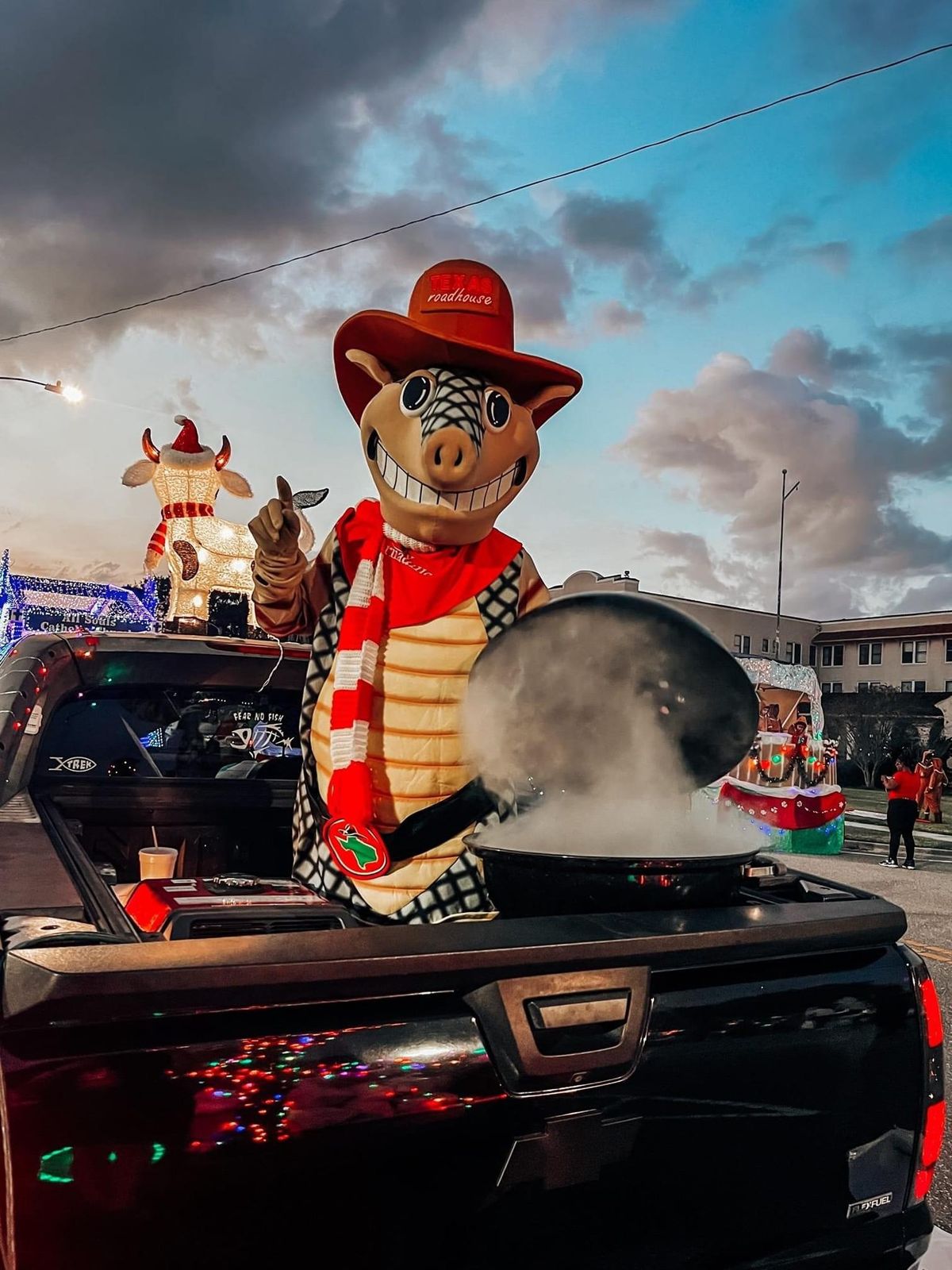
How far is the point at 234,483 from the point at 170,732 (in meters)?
2.75

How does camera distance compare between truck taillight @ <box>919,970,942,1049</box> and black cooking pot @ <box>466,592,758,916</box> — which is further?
black cooking pot @ <box>466,592,758,916</box>

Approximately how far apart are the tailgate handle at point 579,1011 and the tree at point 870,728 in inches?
1276

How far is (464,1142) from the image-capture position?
1.19 meters

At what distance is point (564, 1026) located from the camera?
4.24 ft

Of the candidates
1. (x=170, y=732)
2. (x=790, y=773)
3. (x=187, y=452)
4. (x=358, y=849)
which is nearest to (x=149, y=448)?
(x=187, y=452)

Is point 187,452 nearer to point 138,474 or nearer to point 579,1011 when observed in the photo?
point 138,474

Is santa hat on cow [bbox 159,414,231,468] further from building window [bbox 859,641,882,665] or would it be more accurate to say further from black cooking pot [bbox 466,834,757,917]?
building window [bbox 859,641,882,665]

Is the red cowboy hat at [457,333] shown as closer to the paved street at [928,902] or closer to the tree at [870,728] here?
the paved street at [928,902]

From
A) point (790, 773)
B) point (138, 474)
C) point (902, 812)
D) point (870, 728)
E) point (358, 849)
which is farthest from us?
point (870, 728)

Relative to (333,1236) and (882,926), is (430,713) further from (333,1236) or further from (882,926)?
(333,1236)

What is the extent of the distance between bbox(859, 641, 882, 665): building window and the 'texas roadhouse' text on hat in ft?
166

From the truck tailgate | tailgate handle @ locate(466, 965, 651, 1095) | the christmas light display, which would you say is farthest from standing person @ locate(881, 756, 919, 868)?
the christmas light display

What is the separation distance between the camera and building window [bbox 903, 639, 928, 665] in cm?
4681

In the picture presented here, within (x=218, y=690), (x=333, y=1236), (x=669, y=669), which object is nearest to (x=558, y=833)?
(x=669, y=669)
